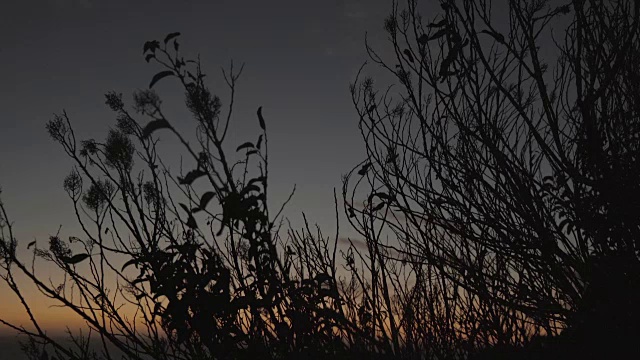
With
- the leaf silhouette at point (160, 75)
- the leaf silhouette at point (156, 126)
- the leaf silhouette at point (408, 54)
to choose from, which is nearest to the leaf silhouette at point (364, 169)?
the leaf silhouette at point (408, 54)

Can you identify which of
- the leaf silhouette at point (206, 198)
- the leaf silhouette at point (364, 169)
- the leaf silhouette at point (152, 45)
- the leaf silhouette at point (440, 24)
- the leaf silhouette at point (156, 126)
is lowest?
the leaf silhouette at point (206, 198)

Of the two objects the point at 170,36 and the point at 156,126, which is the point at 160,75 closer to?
the point at 170,36

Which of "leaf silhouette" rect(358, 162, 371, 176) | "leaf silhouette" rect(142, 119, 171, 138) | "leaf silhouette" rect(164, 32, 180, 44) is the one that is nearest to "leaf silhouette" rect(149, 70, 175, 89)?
"leaf silhouette" rect(164, 32, 180, 44)

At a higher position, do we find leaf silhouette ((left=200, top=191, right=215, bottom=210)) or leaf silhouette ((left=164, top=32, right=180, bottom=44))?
leaf silhouette ((left=164, top=32, right=180, bottom=44))

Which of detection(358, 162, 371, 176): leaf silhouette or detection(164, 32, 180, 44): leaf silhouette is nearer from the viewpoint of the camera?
detection(164, 32, 180, 44): leaf silhouette

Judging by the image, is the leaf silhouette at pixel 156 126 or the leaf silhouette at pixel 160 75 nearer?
the leaf silhouette at pixel 156 126

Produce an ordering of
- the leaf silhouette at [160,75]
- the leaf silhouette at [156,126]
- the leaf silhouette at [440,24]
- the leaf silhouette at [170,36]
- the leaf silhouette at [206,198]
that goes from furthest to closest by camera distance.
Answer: the leaf silhouette at [440,24] < the leaf silhouette at [170,36] < the leaf silhouette at [160,75] < the leaf silhouette at [206,198] < the leaf silhouette at [156,126]

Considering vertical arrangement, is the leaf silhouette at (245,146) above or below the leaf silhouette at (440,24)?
below

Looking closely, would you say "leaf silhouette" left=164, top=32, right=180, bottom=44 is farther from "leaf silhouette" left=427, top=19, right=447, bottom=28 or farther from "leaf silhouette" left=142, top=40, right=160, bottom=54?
"leaf silhouette" left=427, top=19, right=447, bottom=28

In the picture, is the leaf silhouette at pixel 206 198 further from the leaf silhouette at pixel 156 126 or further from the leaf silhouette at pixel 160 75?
the leaf silhouette at pixel 160 75

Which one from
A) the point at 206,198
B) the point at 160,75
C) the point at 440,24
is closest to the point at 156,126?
the point at 206,198

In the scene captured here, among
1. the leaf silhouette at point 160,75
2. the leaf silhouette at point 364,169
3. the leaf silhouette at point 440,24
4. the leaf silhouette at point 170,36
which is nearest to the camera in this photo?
the leaf silhouette at point 160,75

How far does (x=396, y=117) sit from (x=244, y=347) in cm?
193

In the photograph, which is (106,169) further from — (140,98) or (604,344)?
(604,344)
